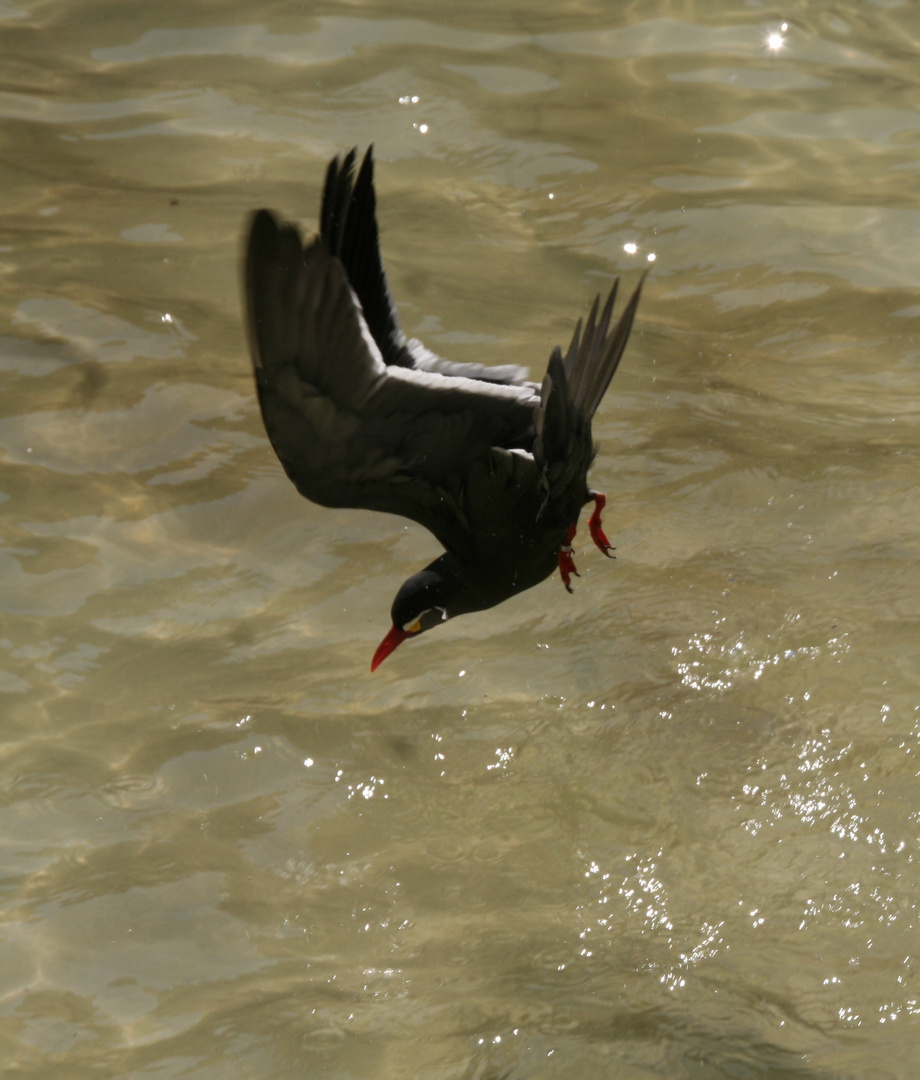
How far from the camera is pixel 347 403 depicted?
2.89 meters

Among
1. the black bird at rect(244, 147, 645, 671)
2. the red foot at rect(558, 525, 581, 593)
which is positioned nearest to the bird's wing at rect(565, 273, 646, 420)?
the black bird at rect(244, 147, 645, 671)

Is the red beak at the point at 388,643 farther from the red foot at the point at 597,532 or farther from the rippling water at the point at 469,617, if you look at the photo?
the red foot at the point at 597,532

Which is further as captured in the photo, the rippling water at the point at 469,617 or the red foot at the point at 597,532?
the red foot at the point at 597,532

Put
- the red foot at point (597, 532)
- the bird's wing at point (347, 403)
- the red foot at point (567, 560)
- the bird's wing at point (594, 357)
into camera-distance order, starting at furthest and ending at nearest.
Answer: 1. the red foot at point (597, 532)
2. the red foot at point (567, 560)
3. the bird's wing at point (594, 357)
4. the bird's wing at point (347, 403)

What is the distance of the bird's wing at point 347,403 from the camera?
2.67 meters

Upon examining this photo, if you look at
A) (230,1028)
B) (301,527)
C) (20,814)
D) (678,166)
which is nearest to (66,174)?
(301,527)

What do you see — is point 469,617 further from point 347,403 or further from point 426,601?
point 347,403

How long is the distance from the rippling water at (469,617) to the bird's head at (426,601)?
0.87ft

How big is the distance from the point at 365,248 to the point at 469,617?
152 cm

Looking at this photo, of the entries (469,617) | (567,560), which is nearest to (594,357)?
(567,560)

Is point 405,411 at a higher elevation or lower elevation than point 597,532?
higher

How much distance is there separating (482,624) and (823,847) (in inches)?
53.5

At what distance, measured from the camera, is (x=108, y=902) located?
3352mm

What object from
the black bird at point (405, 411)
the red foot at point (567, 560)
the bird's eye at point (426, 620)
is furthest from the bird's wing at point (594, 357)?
the bird's eye at point (426, 620)
